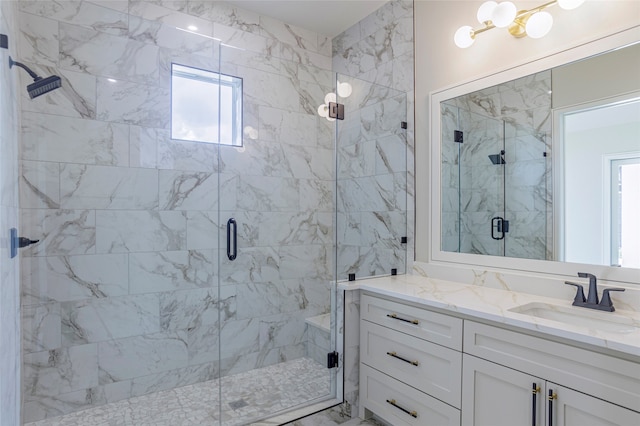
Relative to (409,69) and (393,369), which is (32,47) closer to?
(409,69)

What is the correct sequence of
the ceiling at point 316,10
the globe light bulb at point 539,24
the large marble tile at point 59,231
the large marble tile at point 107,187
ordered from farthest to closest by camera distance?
the ceiling at point 316,10, the large marble tile at point 107,187, the large marble tile at point 59,231, the globe light bulb at point 539,24

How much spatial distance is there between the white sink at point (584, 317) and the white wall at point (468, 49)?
810mm

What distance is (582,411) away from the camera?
4.07ft

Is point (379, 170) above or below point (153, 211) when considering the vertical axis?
above

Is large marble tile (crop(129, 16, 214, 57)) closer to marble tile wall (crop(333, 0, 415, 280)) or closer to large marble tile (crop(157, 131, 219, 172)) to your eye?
large marble tile (crop(157, 131, 219, 172))

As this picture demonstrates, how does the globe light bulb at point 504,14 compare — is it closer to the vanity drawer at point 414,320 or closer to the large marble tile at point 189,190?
the vanity drawer at point 414,320

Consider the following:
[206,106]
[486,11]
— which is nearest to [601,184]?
[486,11]

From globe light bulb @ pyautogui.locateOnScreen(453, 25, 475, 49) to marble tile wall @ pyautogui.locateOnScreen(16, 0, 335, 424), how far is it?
86 cm

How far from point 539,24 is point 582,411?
1.70 m

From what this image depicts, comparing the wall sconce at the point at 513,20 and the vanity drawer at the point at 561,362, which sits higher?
the wall sconce at the point at 513,20

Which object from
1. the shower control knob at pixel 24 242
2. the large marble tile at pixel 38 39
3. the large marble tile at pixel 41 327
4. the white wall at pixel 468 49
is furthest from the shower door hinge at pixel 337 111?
the large marble tile at pixel 41 327

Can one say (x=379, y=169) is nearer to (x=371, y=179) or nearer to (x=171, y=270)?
(x=371, y=179)

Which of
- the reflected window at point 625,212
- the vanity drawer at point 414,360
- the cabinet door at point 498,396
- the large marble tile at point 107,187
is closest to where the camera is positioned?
the cabinet door at point 498,396

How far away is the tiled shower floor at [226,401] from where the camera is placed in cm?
203
